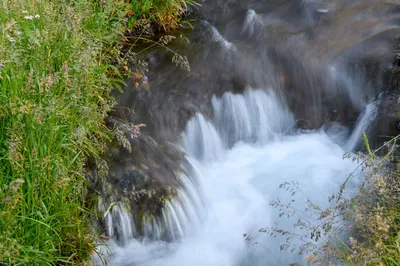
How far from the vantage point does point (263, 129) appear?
5254 mm

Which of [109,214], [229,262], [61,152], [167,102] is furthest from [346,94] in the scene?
[61,152]

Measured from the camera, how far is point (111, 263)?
11.2 feet

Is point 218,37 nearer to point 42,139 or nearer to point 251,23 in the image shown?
point 251,23

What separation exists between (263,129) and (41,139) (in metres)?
3.00

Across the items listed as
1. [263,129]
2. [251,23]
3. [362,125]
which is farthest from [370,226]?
[251,23]

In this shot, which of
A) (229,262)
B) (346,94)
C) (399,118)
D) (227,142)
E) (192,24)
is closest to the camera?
(229,262)

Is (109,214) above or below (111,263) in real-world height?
above

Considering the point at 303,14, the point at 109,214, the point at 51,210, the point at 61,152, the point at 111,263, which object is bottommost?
the point at 111,263

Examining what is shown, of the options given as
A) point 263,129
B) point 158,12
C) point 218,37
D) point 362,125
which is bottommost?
point 362,125

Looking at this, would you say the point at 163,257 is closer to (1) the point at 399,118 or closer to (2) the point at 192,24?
(1) the point at 399,118

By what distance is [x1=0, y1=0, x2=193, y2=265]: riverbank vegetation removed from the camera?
7.88 ft

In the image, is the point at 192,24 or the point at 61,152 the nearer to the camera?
the point at 61,152

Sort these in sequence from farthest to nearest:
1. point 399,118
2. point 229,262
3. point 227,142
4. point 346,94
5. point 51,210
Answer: point 346,94
point 227,142
point 399,118
point 229,262
point 51,210

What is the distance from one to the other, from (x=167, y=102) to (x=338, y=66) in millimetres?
2001
